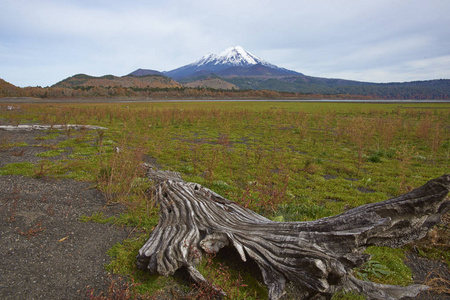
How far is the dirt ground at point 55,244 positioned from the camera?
353 cm

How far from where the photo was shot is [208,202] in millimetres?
5613

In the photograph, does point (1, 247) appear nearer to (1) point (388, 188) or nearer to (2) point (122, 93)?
(1) point (388, 188)

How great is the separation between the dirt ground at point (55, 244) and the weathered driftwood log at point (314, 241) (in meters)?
0.86

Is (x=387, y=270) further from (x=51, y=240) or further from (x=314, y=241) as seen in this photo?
(x=51, y=240)

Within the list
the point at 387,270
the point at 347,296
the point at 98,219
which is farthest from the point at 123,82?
the point at 347,296

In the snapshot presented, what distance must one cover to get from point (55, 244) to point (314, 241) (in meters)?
4.50

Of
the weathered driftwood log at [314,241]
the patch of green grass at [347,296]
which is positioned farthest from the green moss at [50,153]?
the patch of green grass at [347,296]

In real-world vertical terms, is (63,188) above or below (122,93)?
below

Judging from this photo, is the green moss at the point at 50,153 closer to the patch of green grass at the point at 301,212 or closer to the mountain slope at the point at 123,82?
the patch of green grass at the point at 301,212

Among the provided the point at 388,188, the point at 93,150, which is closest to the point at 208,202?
the point at 388,188

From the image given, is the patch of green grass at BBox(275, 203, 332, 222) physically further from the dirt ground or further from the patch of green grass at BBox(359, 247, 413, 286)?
the dirt ground

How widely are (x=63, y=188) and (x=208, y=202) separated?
431cm

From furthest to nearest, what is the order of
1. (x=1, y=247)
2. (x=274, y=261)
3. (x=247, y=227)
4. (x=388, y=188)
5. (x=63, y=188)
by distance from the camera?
(x=388, y=188) → (x=63, y=188) → (x=247, y=227) → (x=1, y=247) → (x=274, y=261)

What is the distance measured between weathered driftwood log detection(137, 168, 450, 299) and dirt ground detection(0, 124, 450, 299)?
0.86 meters
